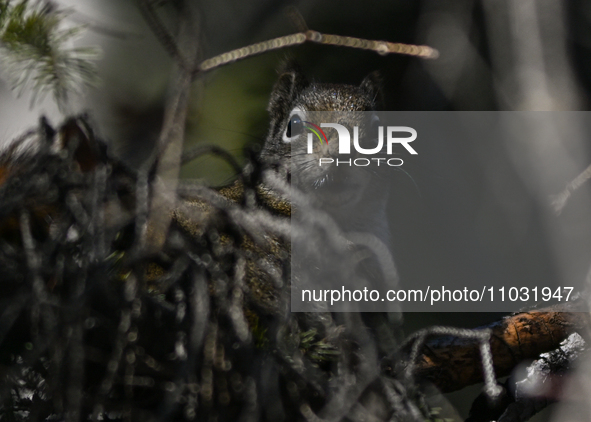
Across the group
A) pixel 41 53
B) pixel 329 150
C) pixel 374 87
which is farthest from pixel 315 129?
pixel 41 53

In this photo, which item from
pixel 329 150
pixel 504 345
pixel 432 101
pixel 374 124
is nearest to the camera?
pixel 504 345

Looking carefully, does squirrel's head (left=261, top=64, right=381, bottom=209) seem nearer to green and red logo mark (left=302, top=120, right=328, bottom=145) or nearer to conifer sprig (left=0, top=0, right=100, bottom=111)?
green and red logo mark (left=302, top=120, right=328, bottom=145)

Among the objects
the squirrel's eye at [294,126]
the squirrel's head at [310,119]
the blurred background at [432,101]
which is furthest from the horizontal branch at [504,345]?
→ the squirrel's eye at [294,126]

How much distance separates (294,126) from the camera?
50.8 inches

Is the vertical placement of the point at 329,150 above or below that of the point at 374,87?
below

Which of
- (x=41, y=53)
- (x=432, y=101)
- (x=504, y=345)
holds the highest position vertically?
(x=432, y=101)

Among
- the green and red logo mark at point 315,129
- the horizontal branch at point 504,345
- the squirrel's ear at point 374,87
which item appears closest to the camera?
the horizontal branch at point 504,345

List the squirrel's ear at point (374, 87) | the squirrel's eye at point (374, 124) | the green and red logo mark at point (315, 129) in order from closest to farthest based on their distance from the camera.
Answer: the green and red logo mark at point (315, 129), the squirrel's eye at point (374, 124), the squirrel's ear at point (374, 87)

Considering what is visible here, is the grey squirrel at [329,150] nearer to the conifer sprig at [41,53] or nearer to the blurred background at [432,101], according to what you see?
the blurred background at [432,101]

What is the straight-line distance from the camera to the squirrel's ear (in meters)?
1.36

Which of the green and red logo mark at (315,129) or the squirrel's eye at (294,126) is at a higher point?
the squirrel's eye at (294,126)

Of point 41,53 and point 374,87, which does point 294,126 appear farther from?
point 41,53

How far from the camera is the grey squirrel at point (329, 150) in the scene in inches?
44.4

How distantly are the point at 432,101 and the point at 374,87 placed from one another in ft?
0.51
